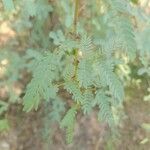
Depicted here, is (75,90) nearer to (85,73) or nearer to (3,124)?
(85,73)

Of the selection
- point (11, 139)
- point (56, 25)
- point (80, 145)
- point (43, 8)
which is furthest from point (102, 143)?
point (43, 8)

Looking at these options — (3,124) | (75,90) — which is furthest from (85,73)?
(3,124)

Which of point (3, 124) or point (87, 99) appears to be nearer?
point (87, 99)

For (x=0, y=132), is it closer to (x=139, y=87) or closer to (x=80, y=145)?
(x=80, y=145)

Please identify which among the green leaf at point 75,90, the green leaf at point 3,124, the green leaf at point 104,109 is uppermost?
the green leaf at point 3,124

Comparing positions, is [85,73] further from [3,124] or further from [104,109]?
[3,124]

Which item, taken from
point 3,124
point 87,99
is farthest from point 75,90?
point 3,124

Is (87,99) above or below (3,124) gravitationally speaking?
below

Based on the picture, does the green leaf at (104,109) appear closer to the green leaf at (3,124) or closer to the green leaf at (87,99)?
the green leaf at (87,99)

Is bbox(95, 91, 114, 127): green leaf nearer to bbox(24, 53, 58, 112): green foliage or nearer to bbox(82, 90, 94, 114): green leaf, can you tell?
bbox(82, 90, 94, 114): green leaf

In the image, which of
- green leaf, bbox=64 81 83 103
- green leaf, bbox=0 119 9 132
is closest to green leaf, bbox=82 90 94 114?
green leaf, bbox=64 81 83 103

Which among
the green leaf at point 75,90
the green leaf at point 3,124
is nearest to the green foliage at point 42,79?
the green leaf at point 75,90
